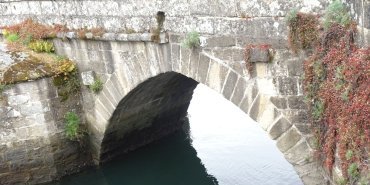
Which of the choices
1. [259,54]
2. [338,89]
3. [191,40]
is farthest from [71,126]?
[338,89]

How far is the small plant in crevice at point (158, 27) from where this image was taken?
787cm

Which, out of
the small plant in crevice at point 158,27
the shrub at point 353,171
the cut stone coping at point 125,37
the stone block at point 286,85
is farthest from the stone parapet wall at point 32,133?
the shrub at point 353,171

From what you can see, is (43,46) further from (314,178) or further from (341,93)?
(341,93)

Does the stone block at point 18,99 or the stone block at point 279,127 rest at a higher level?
the stone block at point 18,99

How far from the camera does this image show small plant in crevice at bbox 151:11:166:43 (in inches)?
310

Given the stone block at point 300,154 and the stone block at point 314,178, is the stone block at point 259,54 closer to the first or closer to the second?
the stone block at point 300,154

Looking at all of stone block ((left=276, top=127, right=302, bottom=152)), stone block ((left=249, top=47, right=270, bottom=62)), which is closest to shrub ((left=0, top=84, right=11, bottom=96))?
stone block ((left=249, top=47, right=270, bottom=62))

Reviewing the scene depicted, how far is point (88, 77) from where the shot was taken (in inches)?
385

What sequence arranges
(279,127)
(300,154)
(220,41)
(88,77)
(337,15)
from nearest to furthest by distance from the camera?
(337,15), (300,154), (279,127), (220,41), (88,77)

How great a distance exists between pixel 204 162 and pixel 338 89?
6507mm

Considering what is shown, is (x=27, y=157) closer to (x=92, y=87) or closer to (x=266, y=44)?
(x=92, y=87)

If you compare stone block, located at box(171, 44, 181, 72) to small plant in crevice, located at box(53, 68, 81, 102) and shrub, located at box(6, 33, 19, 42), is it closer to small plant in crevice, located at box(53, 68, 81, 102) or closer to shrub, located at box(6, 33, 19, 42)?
small plant in crevice, located at box(53, 68, 81, 102)

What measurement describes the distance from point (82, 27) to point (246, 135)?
5.30 meters

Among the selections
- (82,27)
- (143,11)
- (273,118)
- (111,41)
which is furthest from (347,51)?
(82,27)
